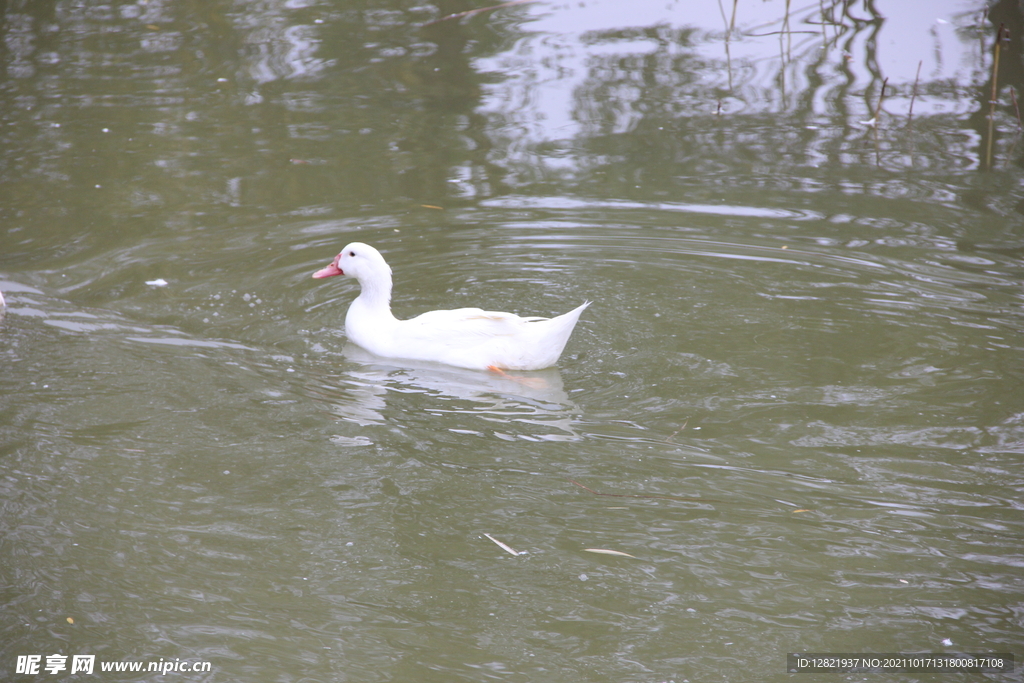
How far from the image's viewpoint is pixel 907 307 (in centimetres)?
647

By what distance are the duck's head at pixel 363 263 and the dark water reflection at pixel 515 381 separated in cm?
50

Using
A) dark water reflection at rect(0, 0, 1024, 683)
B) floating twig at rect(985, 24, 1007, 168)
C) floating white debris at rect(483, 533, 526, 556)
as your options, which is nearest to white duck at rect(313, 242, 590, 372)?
dark water reflection at rect(0, 0, 1024, 683)

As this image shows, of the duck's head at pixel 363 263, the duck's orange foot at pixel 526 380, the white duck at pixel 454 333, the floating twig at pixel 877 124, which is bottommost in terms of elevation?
the duck's orange foot at pixel 526 380

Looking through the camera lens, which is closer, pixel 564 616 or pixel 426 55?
pixel 564 616

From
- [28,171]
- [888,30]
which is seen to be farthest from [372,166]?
[888,30]

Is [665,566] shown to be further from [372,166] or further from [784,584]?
[372,166]

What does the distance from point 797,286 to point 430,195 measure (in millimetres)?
3470

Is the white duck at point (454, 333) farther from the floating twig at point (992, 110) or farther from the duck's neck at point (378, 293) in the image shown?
the floating twig at point (992, 110)

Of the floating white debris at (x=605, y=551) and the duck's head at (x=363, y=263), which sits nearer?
the floating white debris at (x=605, y=551)

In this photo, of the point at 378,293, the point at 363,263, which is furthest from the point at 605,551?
the point at 363,263

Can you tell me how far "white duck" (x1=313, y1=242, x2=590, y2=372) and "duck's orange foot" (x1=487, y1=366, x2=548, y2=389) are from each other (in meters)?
0.02

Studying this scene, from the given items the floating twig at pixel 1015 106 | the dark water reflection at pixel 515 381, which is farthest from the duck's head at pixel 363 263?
the floating twig at pixel 1015 106

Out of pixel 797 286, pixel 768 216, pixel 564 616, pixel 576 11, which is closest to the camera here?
pixel 564 616

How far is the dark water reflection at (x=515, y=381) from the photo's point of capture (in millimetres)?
3797
